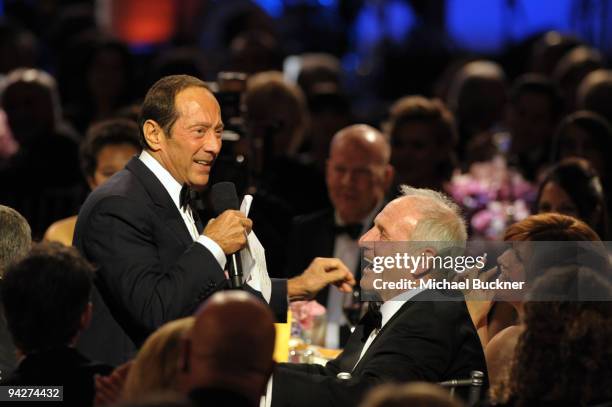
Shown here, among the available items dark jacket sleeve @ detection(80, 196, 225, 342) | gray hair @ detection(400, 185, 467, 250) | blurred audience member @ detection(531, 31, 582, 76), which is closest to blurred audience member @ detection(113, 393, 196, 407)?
dark jacket sleeve @ detection(80, 196, 225, 342)

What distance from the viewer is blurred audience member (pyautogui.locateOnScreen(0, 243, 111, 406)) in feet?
11.4

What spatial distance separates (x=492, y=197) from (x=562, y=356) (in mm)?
3177

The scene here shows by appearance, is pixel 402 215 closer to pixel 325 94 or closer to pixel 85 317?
pixel 85 317

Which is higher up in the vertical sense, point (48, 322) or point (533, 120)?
point (533, 120)

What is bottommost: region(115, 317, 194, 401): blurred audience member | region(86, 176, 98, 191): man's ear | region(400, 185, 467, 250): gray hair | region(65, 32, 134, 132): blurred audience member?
region(115, 317, 194, 401): blurred audience member

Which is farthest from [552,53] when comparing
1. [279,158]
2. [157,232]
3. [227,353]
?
[227,353]

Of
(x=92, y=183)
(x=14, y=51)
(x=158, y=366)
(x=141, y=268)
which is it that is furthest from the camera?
(x=14, y=51)

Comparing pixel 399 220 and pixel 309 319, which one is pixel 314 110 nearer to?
→ pixel 309 319

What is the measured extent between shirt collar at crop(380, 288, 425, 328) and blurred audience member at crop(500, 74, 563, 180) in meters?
3.78

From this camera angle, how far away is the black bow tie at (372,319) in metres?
4.22

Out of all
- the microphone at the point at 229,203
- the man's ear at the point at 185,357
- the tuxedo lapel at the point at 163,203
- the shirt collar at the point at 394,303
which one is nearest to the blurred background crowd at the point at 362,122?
the man's ear at the point at 185,357

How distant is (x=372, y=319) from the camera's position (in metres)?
4.23

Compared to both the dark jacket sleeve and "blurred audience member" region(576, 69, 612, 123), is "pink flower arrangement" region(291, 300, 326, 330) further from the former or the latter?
"blurred audience member" region(576, 69, 612, 123)

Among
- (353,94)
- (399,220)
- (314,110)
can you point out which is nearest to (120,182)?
(399,220)
